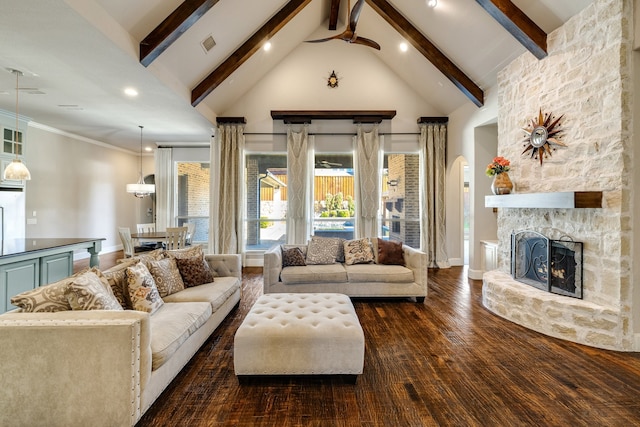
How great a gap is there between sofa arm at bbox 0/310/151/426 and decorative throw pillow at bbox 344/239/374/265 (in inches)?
123

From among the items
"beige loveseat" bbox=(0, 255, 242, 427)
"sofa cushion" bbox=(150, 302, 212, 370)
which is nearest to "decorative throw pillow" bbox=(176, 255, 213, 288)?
"sofa cushion" bbox=(150, 302, 212, 370)

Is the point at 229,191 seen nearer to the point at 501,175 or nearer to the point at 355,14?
the point at 355,14

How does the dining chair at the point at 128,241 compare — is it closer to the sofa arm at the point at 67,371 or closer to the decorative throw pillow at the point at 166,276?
the decorative throw pillow at the point at 166,276

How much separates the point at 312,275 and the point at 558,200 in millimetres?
2888

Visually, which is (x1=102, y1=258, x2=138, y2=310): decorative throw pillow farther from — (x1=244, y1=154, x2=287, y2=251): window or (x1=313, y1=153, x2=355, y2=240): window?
(x1=313, y1=153, x2=355, y2=240): window

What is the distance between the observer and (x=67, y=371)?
1.68 m

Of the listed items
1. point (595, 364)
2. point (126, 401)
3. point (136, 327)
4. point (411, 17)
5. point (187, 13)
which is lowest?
point (595, 364)

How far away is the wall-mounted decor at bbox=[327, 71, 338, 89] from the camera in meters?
6.45

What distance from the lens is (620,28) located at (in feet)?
9.27

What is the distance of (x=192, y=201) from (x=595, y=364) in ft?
25.5

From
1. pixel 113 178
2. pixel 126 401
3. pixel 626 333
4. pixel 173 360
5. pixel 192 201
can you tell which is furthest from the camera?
pixel 113 178

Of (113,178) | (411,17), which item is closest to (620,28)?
(411,17)

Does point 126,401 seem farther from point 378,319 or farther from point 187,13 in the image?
point 187,13

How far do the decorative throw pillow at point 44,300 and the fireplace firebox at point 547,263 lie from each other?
451cm
